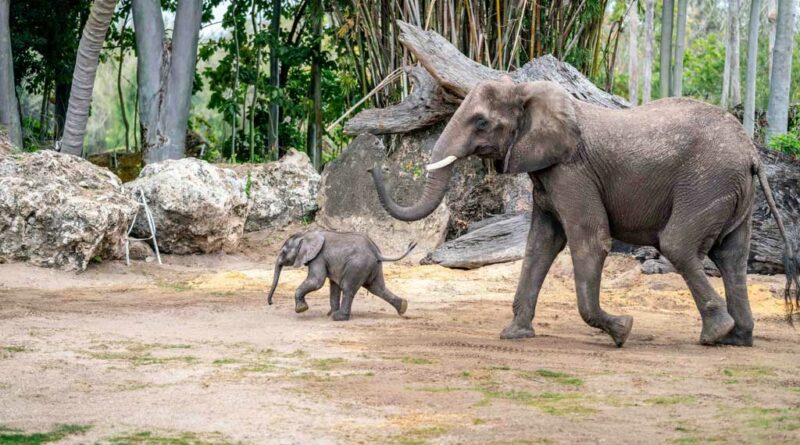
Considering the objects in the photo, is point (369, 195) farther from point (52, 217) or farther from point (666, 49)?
point (666, 49)

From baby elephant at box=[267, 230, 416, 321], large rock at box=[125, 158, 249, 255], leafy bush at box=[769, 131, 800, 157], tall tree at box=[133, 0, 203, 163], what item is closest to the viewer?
baby elephant at box=[267, 230, 416, 321]

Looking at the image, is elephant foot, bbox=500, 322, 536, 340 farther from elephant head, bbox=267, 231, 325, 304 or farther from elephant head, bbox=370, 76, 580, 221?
elephant head, bbox=267, 231, 325, 304

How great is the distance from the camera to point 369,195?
16.4 m

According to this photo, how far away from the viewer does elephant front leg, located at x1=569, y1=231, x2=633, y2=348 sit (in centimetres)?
928

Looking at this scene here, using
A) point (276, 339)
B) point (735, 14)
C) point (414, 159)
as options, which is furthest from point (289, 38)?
point (735, 14)

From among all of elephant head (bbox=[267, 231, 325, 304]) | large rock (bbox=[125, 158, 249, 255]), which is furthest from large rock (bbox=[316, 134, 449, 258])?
elephant head (bbox=[267, 231, 325, 304])

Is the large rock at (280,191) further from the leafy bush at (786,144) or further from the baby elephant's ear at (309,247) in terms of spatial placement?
the leafy bush at (786,144)

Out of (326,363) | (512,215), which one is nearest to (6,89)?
(512,215)

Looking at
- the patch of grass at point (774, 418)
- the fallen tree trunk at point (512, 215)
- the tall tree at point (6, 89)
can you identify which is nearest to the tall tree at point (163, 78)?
the tall tree at point (6, 89)

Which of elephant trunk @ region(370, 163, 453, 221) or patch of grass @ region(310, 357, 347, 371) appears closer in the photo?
patch of grass @ region(310, 357, 347, 371)

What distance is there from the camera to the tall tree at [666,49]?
18.3m

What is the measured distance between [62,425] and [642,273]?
839cm

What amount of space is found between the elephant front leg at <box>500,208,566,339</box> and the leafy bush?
7360 mm

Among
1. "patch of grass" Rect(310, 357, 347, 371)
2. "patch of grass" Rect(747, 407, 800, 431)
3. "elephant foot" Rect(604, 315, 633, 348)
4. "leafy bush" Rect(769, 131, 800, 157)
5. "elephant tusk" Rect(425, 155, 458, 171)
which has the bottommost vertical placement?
"patch of grass" Rect(747, 407, 800, 431)
